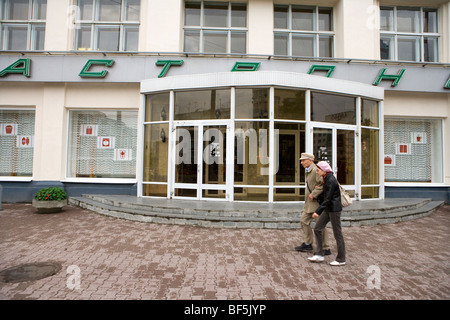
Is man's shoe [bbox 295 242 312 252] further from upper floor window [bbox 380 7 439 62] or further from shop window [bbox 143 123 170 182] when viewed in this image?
upper floor window [bbox 380 7 439 62]

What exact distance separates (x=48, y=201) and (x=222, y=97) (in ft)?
21.4

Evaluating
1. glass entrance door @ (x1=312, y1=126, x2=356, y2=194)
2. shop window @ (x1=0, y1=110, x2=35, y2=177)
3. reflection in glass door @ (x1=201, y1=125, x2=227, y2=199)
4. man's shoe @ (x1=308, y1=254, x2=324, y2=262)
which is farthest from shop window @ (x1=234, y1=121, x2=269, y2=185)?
shop window @ (x1=0, y1=110, x2=35, y2=177)

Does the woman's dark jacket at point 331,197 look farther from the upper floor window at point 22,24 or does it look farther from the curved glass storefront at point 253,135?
the upper floor window at point 22,24

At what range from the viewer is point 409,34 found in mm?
10930

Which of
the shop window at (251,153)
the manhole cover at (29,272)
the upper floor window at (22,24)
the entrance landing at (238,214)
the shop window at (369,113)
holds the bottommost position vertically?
the manhole cover at (29,272)

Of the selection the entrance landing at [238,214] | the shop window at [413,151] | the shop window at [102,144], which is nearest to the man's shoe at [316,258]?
the entrance landing at [238,214]

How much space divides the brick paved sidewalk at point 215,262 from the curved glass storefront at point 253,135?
243 cm

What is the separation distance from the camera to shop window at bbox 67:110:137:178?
10.4 metres

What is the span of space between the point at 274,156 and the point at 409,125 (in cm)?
701

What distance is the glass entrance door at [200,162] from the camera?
28.5ft

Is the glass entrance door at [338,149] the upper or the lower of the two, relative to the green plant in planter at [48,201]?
upper

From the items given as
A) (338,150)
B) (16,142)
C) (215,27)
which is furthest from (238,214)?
(16,142)

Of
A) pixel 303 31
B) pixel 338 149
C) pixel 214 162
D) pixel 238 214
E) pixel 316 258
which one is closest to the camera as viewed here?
pixel 316 258

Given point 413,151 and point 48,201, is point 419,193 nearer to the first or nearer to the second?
point 413,151
